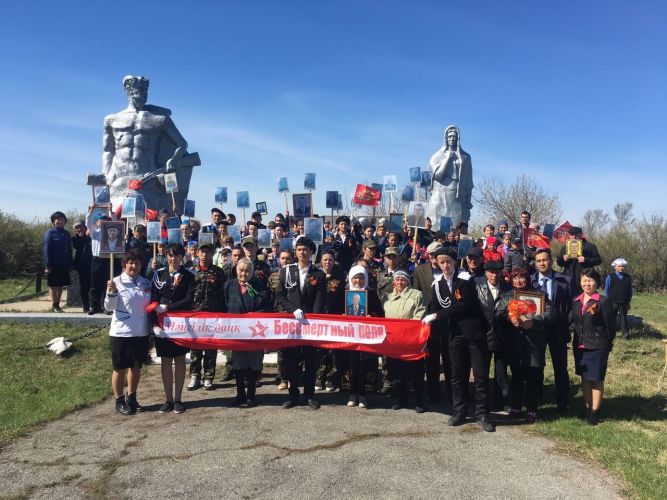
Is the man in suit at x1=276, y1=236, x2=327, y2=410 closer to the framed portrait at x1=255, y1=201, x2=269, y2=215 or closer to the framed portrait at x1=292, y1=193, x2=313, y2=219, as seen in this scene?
the framed portrait at x1=292, y1=193, x2=313, y2=219

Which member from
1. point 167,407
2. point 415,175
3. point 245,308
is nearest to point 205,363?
point 167,407

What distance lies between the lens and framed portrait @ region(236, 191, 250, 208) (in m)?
12.7

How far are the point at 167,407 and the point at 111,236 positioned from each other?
8.22ft

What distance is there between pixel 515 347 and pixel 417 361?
1.18 m

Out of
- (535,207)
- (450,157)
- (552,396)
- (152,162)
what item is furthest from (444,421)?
(535,207)

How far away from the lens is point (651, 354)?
367 inches

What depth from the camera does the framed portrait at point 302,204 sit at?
1150cm

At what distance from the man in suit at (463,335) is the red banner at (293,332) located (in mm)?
560

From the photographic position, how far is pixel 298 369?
269 inches

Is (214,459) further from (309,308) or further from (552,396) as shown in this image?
(552,396)

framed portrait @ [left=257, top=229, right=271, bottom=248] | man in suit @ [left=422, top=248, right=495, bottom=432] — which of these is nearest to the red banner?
man in suit @ [left=422, top=248, right=495, bottom=432]

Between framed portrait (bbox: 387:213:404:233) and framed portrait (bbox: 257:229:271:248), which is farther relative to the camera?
framed portrait (bbox: 387:213:404:233)

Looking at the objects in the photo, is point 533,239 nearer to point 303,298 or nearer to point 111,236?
point 303,298

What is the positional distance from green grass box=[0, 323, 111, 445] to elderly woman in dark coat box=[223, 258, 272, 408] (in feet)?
6.48
